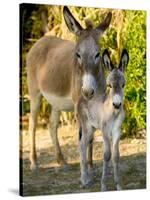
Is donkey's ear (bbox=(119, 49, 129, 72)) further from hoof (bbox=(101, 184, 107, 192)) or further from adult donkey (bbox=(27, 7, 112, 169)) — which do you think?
hoof (bbox=(101, 184, 107, 192))

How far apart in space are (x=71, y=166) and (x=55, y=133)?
30cm

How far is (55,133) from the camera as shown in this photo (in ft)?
17.0

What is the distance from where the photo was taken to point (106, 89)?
16.1ft

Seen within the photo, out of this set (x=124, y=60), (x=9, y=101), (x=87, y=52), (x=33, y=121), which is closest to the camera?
(x=87, y=52)

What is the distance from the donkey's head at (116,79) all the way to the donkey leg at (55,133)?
0.63 metres

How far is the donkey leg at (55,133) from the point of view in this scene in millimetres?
5102

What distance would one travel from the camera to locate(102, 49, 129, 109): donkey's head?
474cm

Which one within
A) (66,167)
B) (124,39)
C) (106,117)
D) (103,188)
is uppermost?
(124,39)

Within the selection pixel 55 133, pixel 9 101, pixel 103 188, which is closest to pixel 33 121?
pixel 55 133

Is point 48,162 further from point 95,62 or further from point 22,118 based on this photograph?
point 95,62

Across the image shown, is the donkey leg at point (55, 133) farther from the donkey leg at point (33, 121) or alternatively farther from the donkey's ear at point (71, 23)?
the donkey's ear at point (71, 23)

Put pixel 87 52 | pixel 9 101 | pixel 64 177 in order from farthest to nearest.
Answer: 1. pixel 64 177
2. pixel 9 101
3. pixel 87 52

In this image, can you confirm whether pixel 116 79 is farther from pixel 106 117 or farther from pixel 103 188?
pixel 103 188

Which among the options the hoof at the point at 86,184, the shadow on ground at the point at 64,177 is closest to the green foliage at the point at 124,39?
the shadow on ground at the point at 64,177
